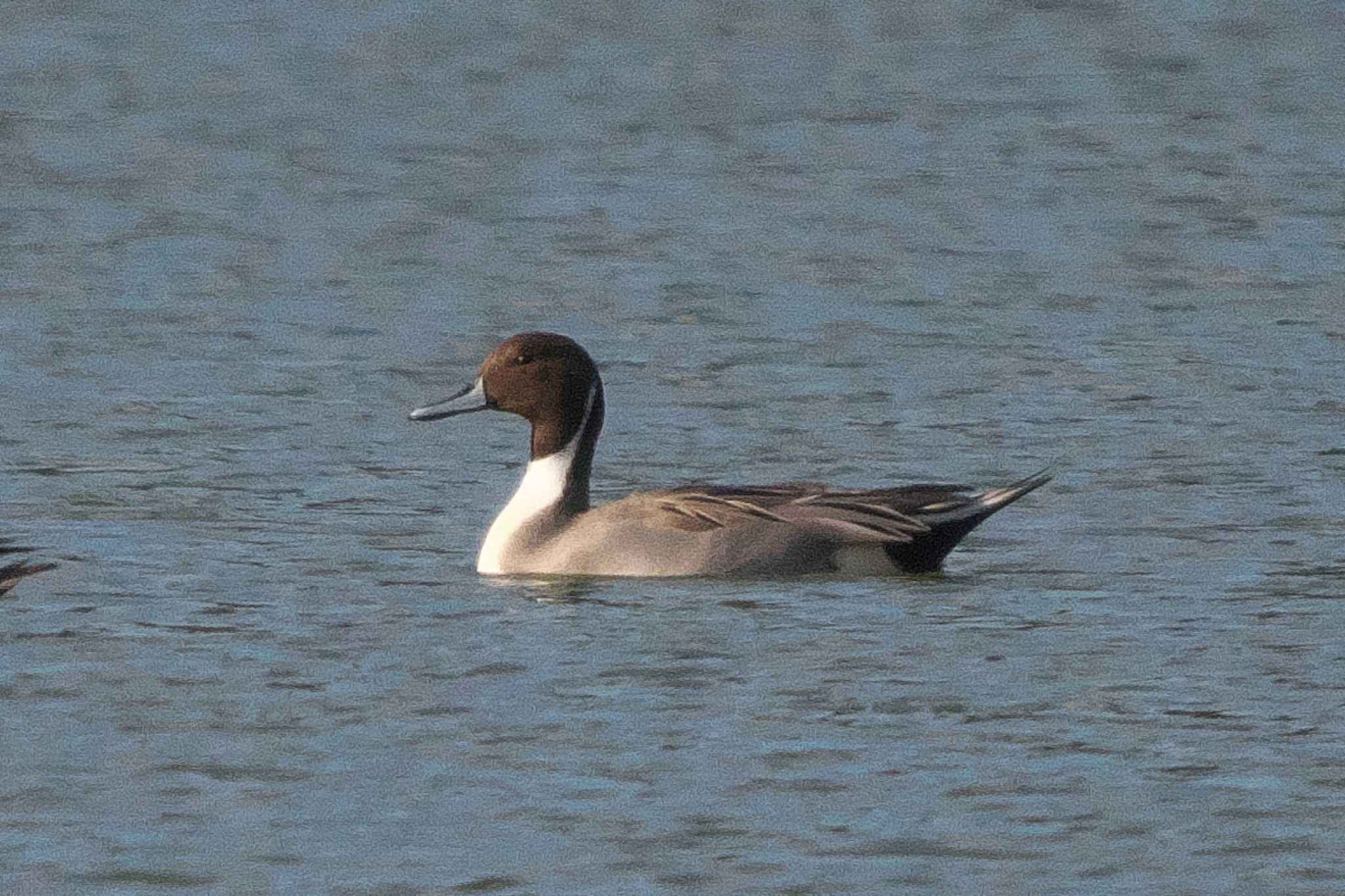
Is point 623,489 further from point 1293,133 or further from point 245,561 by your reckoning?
point 1293,133

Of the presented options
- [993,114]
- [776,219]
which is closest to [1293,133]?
[993,114]

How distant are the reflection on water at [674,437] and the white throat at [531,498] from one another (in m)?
0.21

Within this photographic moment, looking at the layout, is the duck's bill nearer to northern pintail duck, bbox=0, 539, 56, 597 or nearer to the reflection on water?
the reflection on water

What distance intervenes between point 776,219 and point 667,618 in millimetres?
8903

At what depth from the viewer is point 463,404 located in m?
12.7

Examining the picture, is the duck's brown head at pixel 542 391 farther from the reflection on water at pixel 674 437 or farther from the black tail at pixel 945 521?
the black tail at pixel 945 521

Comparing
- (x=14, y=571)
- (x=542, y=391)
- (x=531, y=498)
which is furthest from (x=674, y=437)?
(x=14, y=571)

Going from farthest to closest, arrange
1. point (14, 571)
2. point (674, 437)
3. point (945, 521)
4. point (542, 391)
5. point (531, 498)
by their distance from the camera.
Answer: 1. point (674, 437)
2. point (542, 391)
3. point (531, 498)
4. point (945, 521)
5. point (14, 571)

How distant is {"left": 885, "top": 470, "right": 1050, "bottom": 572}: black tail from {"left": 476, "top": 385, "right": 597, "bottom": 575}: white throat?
1305 millimetres

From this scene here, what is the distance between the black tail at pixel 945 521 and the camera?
1204 centimetres

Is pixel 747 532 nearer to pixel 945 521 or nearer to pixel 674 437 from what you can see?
pixel 945 521

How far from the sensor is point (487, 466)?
565 inches

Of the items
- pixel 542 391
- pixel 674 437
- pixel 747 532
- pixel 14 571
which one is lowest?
pixel 674 437

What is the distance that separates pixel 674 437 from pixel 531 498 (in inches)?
85.9
